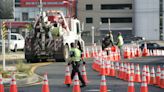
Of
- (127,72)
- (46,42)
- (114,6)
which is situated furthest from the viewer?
(114,6)

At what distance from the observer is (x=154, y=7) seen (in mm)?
112562

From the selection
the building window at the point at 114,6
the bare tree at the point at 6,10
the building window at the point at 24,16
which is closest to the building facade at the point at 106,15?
the building window at the point at 114,6

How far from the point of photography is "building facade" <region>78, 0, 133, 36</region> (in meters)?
116

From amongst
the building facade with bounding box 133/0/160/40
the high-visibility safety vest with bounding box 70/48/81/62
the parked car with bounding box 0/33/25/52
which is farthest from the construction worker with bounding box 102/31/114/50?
the building facade with bounding box 133/0/160/40

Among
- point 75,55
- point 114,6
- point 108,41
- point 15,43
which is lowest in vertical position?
point 75,55

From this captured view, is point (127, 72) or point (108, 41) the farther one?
point (108, 41)

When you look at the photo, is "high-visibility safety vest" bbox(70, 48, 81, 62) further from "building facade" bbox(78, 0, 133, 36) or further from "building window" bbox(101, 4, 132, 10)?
"building window" bbox(101, 4, 132, 10)

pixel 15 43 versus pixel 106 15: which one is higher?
pixel 106 15

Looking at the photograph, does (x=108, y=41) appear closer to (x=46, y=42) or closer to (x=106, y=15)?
(x=46, y=42)

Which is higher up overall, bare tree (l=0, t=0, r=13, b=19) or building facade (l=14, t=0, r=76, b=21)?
building facade (l=14, t=0, r=76, b=21)

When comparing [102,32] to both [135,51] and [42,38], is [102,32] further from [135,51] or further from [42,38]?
[42,38]

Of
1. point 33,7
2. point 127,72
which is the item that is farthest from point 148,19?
point 127,72

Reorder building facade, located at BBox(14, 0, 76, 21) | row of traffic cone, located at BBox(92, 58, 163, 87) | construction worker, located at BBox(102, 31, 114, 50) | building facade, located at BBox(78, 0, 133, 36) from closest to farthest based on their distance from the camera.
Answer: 1. row of traffic cone, located at BBox(92, 58, 163, 87)
2. construction worker, located at BBox(102, 31, 114, 50)
3. building facade, located at BBox(14, 0, 76, 21)
4. building facade, located at BBox(78, 0, 133, 36)

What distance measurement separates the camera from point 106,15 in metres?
118
